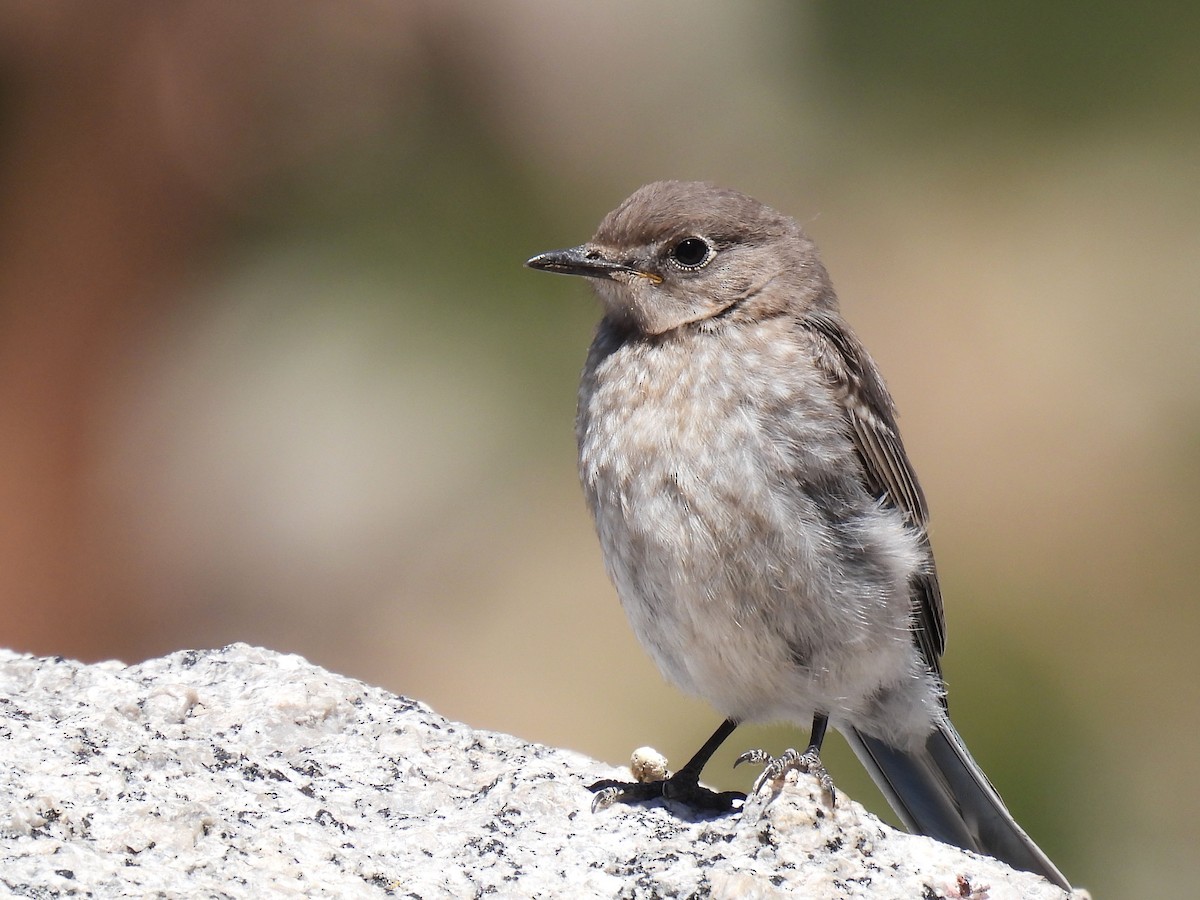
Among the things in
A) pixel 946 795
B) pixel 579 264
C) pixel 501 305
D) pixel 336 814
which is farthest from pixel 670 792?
pixel 501 305

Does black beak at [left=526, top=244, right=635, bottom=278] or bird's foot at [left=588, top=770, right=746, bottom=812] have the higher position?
black beak at [left=526, top=244, right=635, bottom=278]

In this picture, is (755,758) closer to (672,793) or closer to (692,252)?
(672,793)

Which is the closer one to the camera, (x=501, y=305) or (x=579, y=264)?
(x=579, y=264)

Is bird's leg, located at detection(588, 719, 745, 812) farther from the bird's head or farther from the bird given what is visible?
the bird's head

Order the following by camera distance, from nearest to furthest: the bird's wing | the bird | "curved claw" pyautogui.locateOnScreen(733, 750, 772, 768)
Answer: "curved claw" pyautogui.locateOnScreen(733, 750, 772, 768) → the bird → the bird's wing

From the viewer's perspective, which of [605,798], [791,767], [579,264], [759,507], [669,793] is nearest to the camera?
[605,798]

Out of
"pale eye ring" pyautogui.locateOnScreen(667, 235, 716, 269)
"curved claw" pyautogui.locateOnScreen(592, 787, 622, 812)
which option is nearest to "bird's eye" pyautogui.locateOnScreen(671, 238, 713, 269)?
"pale eye ring" pyautogui.locateOnScreen(667, 235, 716, 269)

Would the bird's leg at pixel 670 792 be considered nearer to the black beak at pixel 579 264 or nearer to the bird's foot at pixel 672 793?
the bird's foot at pixel 672 793
